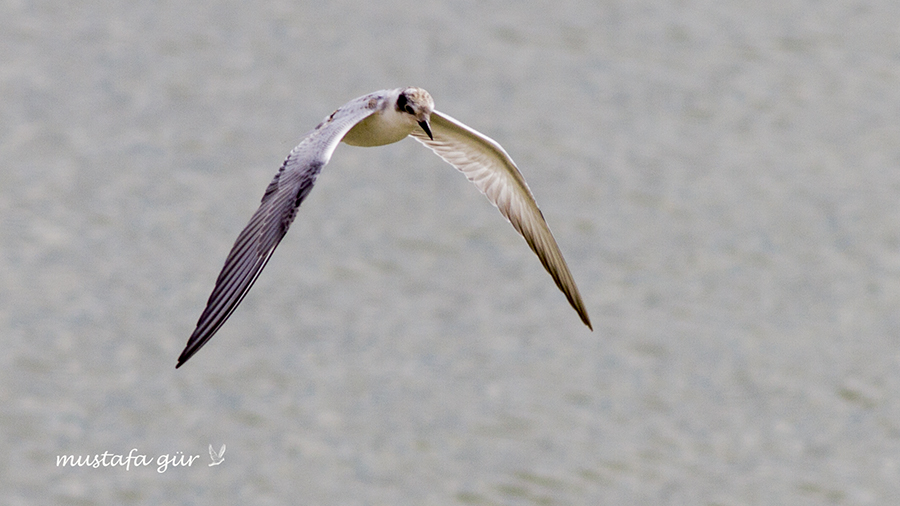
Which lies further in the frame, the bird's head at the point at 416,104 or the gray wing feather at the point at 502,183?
the gray wing feather at the point at 502,183

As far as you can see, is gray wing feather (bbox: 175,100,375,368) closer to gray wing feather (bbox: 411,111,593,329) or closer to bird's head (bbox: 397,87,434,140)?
bird's head (bbox: 397,87,434,140)

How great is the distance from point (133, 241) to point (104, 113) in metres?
5.34

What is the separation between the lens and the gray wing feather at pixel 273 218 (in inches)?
412

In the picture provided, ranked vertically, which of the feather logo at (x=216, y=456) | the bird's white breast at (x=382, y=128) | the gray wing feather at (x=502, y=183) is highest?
the feather logo at (x=216, y=456)

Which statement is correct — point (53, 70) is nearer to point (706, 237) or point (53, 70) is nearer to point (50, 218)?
point (50, 218)

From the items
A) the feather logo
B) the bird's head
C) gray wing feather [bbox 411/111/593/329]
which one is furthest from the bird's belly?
the feather logo

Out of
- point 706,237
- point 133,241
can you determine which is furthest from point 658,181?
→ point 133,241

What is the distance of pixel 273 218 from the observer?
11062mm

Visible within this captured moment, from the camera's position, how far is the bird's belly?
11961mm

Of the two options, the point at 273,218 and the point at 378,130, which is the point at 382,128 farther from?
the point at 273,218

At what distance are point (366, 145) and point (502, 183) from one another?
2410 mm

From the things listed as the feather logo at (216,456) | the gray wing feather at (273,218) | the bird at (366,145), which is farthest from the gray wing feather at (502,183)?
the feather logo at (216,456)

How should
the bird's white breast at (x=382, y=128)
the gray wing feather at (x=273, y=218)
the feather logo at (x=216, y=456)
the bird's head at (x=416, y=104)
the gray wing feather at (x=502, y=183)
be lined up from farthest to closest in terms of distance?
the feather logo at (x=216, y=456), the gray wing feather at (x=502, y=183), the bird's white breast at (x=382, y=128), the bird's head at (x=416, y=104), the gray wing feather at (x=273, y=218)

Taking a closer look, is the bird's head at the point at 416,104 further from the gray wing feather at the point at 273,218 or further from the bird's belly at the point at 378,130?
the gray wing feather at the point at 273,218
